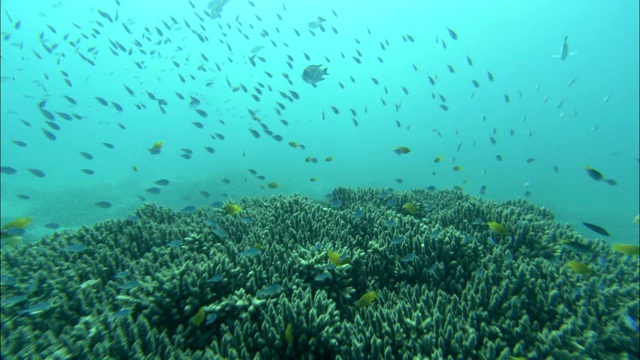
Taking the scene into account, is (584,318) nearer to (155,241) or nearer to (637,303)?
(637,303)

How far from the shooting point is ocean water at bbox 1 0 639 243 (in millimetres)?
47562

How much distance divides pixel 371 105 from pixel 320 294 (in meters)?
177

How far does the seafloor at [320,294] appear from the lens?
10.3ft

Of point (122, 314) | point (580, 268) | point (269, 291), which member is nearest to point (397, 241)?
point (269, 291)

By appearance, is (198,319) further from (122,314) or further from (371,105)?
(371,105)

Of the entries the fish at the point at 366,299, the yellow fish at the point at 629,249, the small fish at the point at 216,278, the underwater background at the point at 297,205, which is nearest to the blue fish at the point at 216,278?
the small fish at the point at 216,278

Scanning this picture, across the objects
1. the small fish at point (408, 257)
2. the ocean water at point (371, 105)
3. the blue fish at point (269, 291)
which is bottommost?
the blue fish at point (269, 291)

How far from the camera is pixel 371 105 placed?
172250 millimetres

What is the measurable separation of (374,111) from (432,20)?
67.1 metres

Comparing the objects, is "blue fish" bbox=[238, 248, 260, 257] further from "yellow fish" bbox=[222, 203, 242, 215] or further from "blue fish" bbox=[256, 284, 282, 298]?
Result: "yellow fish" bbox=[222, 203, 242, 215]

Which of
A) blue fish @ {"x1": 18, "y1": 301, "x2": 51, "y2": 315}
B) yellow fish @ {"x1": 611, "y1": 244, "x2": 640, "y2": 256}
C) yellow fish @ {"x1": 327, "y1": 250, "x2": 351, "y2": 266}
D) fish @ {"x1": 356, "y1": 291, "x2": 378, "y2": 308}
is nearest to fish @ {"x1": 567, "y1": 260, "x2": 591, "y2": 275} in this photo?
yellow fish @ {"x1": 611, "y1": 244, "x2": 640, "y2": 256}

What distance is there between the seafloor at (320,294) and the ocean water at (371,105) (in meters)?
19.6

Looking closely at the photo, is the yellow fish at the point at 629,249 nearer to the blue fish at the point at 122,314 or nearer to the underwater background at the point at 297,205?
the underwater background at the point at 297,205

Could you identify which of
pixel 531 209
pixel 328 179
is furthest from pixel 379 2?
pixel 531 209
